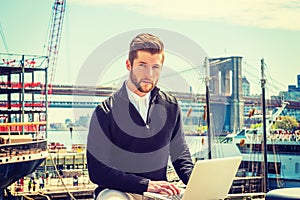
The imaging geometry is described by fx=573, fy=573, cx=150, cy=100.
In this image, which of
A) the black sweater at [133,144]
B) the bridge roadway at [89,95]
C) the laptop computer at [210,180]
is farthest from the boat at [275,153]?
the laptop computer at [210,180]

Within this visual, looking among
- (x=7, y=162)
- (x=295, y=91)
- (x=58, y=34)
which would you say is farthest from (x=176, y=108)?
(x=295, y=91)

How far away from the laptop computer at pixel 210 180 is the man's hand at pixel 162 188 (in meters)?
0.04

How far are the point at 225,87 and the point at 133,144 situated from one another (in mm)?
12403

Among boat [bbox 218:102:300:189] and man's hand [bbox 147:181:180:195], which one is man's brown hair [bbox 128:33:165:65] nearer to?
man's hand [bbox 147:181:180:195]

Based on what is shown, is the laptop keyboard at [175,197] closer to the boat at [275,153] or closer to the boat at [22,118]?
the boat at [22,118]

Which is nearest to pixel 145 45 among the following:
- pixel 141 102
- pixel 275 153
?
pixel 141 102

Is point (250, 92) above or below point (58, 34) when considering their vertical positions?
below

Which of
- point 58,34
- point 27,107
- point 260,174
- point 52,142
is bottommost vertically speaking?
point 260,174

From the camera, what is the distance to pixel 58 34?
39.0 feet

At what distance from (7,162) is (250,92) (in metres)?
7.95

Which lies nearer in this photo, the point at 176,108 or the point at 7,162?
the point at 176,108

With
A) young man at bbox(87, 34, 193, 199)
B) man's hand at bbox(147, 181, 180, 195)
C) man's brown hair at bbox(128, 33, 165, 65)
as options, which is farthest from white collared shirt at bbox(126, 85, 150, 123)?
man's hand at bbox(147, 181, 180, 195)

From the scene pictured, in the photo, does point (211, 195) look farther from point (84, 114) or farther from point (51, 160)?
point (51, 160)

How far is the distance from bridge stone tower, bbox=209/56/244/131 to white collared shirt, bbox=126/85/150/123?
996cm
